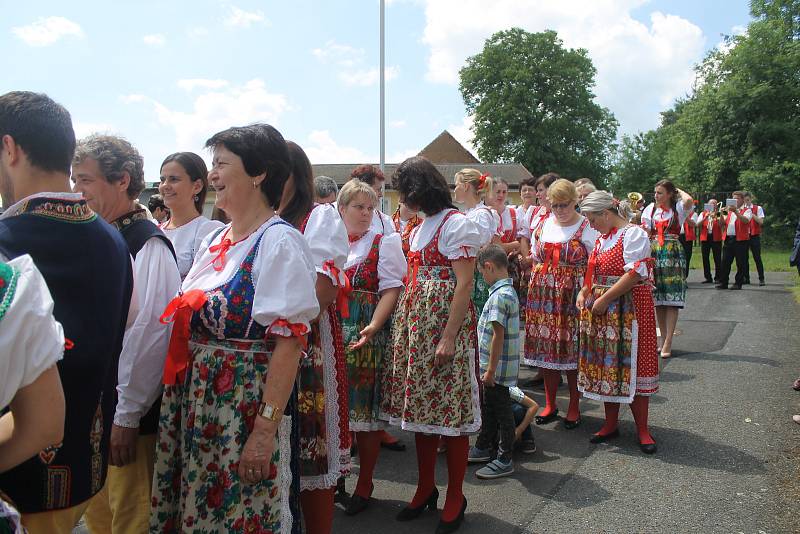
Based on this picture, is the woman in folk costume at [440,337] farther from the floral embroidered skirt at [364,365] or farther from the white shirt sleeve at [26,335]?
the white shirt sleeve at [26,335]

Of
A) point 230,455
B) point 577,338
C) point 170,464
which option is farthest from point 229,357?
point 577,338

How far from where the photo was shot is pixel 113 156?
2.79m

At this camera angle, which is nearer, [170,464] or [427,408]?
[170,464]

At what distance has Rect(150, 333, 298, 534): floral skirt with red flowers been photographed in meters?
2.23

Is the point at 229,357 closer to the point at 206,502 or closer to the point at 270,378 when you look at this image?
the point at 270,378

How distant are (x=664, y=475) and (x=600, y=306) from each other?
1.34 m

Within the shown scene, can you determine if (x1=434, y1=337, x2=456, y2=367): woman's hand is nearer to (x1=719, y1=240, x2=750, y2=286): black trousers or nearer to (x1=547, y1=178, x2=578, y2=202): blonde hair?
(x1=547, y1=178, x2=578, y2=202): blonde hair

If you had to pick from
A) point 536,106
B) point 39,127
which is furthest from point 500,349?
point 536,106

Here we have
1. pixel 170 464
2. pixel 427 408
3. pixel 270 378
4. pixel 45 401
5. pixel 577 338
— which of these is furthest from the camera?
pixel 577 338

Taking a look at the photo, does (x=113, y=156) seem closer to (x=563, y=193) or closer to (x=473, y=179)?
(x=473, y=179)

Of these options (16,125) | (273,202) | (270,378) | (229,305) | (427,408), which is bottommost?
(427,408)

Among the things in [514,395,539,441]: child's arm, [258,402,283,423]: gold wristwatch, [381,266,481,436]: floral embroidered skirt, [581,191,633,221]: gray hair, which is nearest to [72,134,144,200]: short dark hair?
[258,402,283,423]: gold wristwatch

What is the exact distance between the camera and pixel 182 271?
4.00 m

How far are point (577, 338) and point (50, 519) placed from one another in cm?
455
